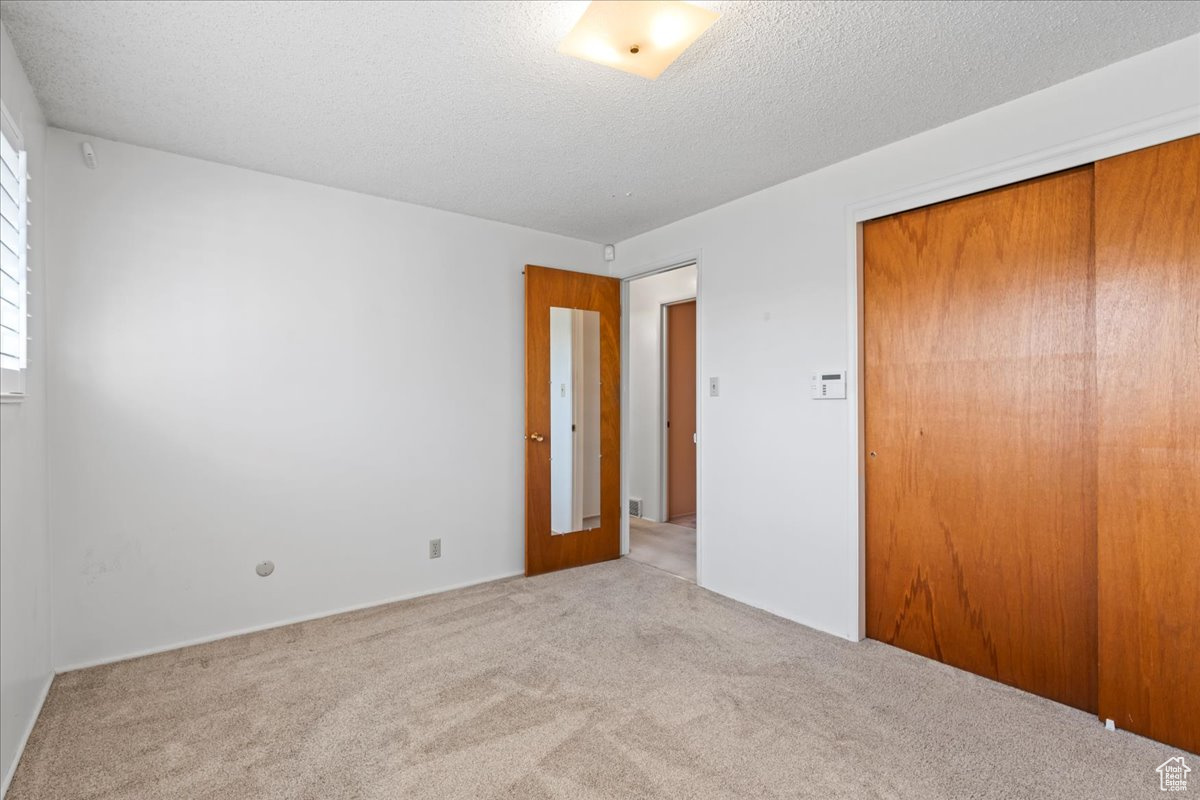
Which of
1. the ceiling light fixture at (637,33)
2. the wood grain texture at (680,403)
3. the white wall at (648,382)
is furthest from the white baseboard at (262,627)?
the ceiling light fixture at (637,33)

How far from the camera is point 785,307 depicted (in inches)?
123

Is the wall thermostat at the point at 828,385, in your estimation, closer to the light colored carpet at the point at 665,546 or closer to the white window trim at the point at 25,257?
the light colored carpet at the point at 665,546

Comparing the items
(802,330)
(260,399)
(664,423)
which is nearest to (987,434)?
(802,330)

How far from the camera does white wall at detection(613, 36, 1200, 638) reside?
7.29ft

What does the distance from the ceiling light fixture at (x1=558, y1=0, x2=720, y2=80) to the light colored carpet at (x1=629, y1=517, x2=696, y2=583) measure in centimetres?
305

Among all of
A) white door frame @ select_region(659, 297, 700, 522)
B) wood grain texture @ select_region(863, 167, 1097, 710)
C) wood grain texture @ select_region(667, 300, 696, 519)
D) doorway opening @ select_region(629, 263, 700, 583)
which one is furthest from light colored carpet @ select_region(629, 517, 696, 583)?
wood grain texture @ select_region(863, 167, 1097, 710)

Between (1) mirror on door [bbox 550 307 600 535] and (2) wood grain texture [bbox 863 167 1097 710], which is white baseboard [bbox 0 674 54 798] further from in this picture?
(2) wood grain texture [bbox 863 167 1097 710]

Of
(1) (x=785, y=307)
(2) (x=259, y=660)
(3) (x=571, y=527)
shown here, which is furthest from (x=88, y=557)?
(1) (x=785, y=307)

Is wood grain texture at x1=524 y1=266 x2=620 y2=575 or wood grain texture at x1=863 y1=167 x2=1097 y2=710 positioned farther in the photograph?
wood grain texture at x1=524 y1=266 x2=620 y2=575

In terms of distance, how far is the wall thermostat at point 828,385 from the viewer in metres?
2.85

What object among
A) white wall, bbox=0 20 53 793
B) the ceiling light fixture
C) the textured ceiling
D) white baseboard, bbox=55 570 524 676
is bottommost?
white baseboard, bbox=55 570 524 676

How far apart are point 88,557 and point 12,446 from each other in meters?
0.92

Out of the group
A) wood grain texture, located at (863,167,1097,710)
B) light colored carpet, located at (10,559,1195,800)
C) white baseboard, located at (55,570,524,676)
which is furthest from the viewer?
white baseboard, located at (55,570,524,676)

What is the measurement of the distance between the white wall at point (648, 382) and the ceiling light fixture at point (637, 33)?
11.7ft
